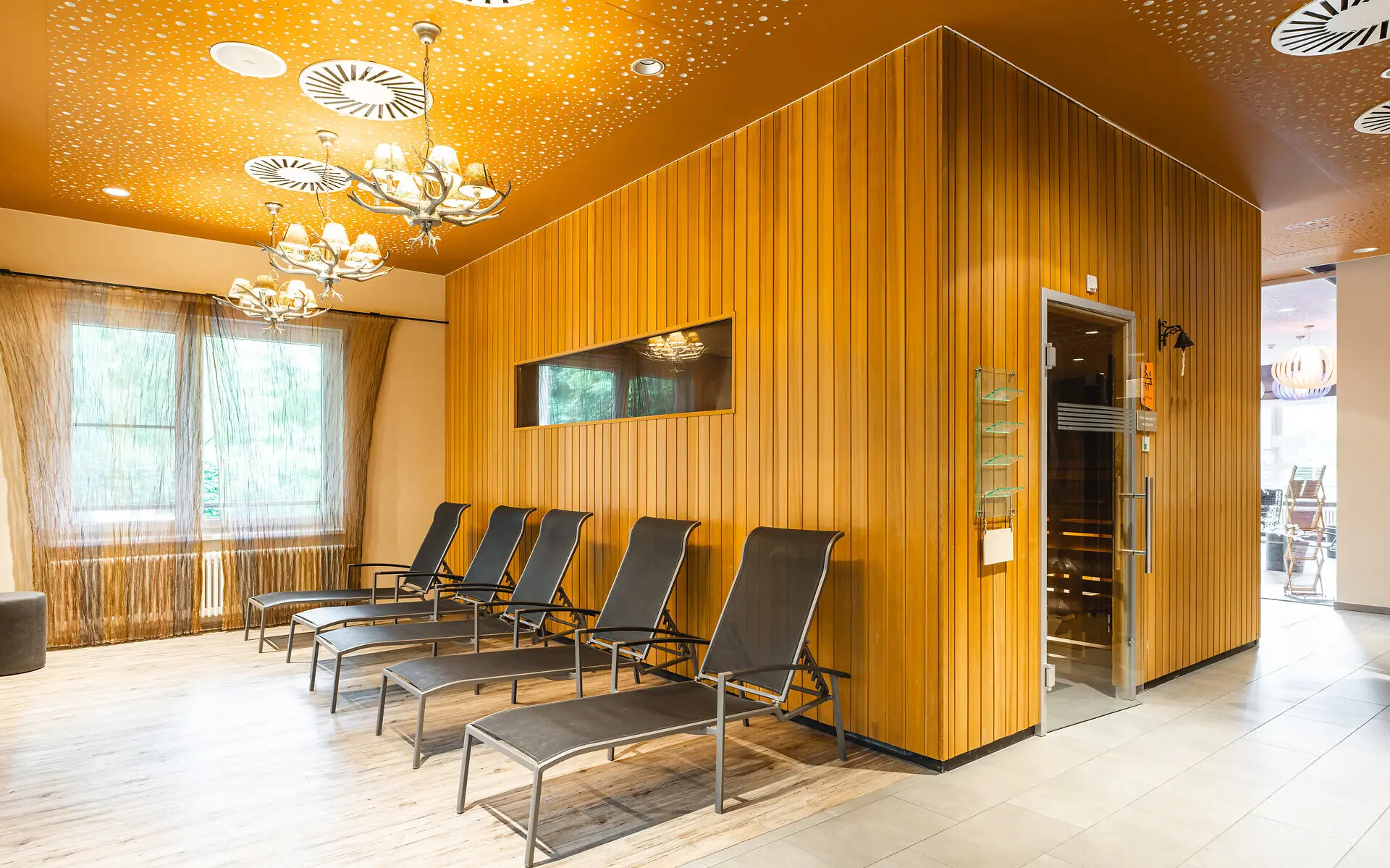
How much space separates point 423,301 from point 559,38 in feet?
16.9

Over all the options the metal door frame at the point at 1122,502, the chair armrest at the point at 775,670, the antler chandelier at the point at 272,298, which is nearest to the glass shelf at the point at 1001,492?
the metal door frame at the point at 1122,502

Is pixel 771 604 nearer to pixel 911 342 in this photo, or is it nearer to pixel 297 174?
pixel 911 342

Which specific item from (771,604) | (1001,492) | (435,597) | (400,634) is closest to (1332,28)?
(1001,492)

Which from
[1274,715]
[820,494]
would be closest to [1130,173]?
[820,494]

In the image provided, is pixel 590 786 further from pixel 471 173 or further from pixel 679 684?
pixel 471 173

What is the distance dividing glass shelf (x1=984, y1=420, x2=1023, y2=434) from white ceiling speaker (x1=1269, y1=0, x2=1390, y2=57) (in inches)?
80.3

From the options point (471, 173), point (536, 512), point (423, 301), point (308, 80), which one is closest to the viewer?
point (471, 173)

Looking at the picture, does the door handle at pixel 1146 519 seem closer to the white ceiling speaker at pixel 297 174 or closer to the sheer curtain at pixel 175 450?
the white ceiling speaker at pixel 297 174

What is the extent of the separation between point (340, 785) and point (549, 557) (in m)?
2.33

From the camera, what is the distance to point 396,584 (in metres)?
7.02

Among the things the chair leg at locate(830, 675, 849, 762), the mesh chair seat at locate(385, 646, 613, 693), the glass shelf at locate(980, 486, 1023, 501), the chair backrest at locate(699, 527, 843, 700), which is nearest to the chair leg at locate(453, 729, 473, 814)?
the mesh chair seat at locate(385, 646, 613, 693)

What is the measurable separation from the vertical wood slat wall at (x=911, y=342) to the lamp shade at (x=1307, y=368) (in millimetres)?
4663

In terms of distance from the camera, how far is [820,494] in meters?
4.14

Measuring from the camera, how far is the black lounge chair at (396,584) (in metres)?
6.14
